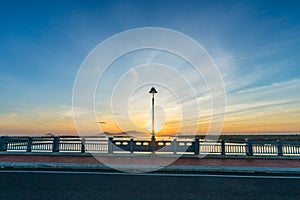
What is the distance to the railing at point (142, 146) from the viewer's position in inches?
584

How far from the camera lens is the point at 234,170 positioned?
9664 mm

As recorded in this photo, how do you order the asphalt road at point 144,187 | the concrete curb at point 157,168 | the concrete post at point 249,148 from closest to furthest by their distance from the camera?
the asphalt road at point 144,187 < the concrete curb at point 157,168 < the concrete post at point 249,148

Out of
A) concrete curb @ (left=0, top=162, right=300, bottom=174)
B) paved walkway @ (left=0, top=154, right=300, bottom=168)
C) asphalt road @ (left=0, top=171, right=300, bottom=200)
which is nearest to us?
asphalt road @ (left=0, top=171, right=300, bottom=200)

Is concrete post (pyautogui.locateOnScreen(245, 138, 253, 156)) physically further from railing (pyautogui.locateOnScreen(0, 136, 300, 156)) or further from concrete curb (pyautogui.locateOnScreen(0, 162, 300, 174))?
concrete curb (pyautogui.locateOnScreen(0, 162, 300, 174))

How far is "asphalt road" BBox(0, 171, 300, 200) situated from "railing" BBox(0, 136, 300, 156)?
645 cm

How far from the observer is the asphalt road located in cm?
574

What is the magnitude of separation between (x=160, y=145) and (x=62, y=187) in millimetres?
9218

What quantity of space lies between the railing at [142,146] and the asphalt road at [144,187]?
6448 millimetres

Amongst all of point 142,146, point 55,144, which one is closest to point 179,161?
point 142,146

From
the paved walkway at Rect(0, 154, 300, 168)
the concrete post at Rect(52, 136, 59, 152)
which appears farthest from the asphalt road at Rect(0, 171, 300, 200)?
the concrete post at Rect(52, 136, 59, 152)

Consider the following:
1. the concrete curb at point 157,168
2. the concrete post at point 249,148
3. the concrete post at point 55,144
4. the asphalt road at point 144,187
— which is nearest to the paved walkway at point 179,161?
the concrete curb at point 157,168

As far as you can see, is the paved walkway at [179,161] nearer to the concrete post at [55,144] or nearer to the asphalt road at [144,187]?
the concrete post at [55,144]

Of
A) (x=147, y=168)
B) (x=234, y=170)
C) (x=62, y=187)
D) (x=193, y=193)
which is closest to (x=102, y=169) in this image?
(x=147, y=168)

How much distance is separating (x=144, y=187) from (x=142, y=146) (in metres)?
8.97
